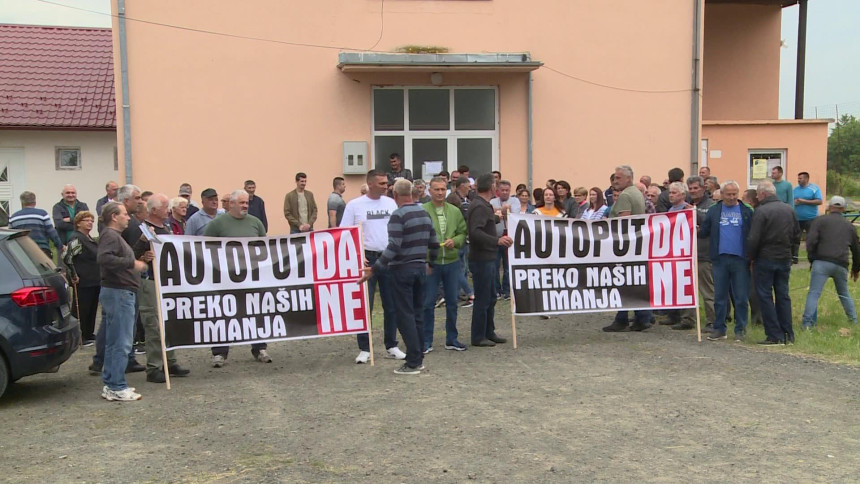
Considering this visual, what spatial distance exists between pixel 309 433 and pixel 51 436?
208 cm

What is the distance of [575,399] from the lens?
723 cm

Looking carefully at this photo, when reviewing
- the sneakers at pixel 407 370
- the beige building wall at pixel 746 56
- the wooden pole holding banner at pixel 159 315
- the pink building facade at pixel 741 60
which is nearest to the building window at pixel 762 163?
the pink building facade at pixel 741 60

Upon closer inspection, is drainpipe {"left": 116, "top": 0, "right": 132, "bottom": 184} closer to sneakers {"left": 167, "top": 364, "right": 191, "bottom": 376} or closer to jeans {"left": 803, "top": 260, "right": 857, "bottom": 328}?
sneakers {"left": 167, "top": 364, "right": 191, "bottom": 376}

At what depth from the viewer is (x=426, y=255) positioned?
8508 mm

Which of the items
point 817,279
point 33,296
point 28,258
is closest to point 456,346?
point 33,296

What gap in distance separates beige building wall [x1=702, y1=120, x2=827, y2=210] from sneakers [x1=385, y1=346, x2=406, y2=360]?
13.8 m

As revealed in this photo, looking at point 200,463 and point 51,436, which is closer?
point 200,463

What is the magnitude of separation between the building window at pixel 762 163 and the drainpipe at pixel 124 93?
14640 millimetres

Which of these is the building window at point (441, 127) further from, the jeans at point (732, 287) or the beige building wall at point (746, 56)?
the beige building wall at point (746, 56)

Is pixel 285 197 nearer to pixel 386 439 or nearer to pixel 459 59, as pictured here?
pixel 459 59

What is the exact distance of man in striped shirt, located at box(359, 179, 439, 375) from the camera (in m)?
8.24

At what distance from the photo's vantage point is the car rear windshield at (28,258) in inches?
300

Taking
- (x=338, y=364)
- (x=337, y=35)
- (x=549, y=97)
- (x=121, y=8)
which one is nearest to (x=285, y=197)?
(x=337, y=35)

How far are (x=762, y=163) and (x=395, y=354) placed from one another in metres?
14.7
